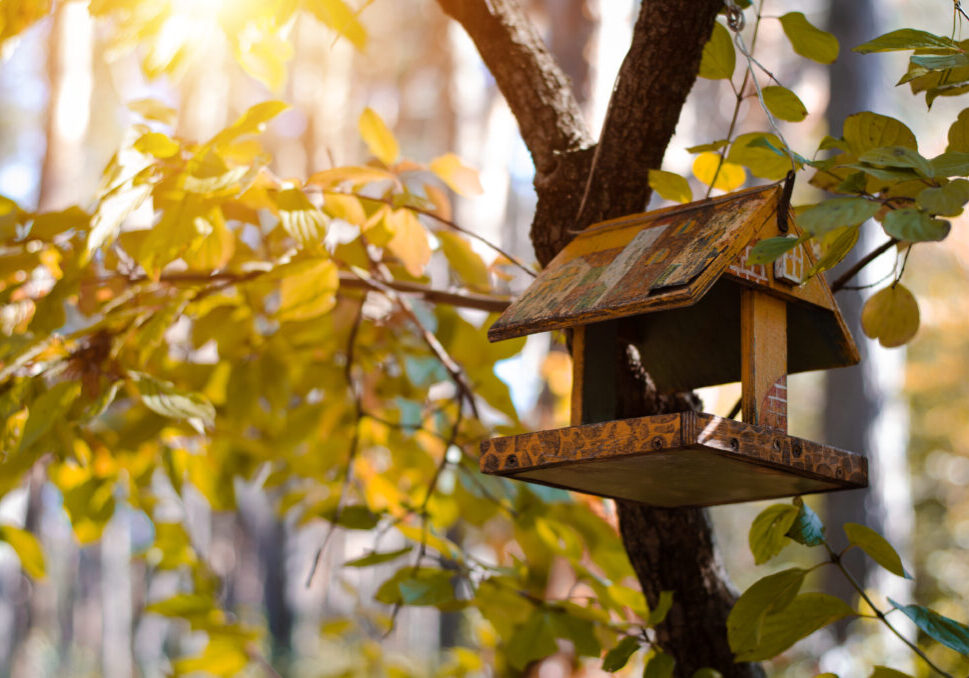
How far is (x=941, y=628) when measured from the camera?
3.89 ft

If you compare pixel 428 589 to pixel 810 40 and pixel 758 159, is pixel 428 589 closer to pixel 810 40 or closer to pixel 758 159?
pixel 758 159

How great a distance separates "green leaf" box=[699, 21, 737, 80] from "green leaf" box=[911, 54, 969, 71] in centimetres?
35

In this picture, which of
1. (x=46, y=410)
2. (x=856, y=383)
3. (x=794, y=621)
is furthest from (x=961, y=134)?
(x=856, y=383)

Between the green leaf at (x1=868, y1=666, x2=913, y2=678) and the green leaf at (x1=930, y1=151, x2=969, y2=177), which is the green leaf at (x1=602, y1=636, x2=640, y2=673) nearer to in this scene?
the green leaf at (x1=868, y1=666, x2=913, y2=678)

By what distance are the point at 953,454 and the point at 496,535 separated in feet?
50.4

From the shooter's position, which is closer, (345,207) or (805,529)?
(805,529)

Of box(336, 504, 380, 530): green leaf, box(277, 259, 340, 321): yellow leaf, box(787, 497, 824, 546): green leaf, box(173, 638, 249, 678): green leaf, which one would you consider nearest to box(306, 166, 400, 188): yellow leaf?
box(277, 259, 340, 321): yellow leaf

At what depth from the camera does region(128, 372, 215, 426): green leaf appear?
127 cm

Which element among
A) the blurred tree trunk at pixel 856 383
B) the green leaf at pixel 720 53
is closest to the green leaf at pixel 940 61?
the green leaf at pixel 720 53

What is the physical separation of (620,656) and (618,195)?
70cm

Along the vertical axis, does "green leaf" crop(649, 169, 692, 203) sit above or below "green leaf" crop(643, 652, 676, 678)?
above

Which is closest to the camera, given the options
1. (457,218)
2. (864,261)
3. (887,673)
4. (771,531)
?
(887,673)

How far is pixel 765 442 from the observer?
1070 millimetres

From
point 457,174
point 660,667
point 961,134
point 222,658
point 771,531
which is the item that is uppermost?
point 457,174
